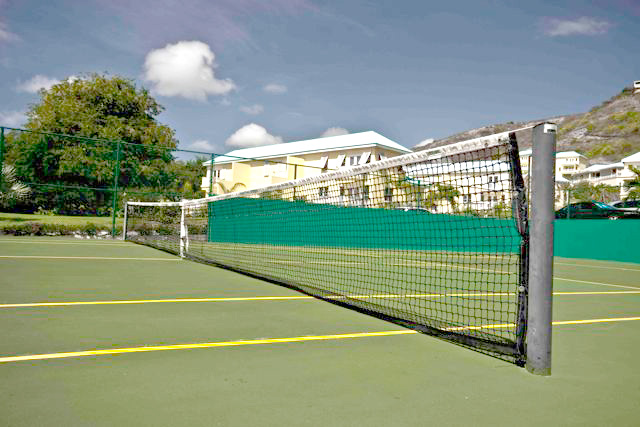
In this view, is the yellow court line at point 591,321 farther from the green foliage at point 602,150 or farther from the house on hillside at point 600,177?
the green foliage at point 602,150

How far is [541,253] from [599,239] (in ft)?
59.8

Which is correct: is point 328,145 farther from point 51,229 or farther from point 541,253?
point 541,253

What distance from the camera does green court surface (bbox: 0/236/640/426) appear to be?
2219 mm

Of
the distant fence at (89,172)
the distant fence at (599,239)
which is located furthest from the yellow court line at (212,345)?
the distant fence at (599,239)

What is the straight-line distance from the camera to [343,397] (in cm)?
243

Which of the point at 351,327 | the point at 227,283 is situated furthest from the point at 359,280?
the point at 351,327

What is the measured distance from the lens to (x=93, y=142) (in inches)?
734

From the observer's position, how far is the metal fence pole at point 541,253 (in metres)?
2.94

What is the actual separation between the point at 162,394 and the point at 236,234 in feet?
48.3

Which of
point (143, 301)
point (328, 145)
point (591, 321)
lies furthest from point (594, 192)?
point (328, 145)

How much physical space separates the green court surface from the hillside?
124713 mm

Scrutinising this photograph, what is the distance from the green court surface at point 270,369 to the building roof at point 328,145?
39.7 m

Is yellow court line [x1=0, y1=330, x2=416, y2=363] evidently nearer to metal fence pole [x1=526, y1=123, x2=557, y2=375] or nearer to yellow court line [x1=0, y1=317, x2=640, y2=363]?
yellow court line [x1=0, y1=317, x2=640, y2=363]

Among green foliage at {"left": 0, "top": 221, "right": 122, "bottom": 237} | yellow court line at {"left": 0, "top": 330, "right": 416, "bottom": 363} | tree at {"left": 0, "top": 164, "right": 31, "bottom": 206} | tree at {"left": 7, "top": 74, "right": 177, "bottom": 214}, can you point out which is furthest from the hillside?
yellow court line at {"left": 0, "top": 330, "right": 416, "bottom": 363}
